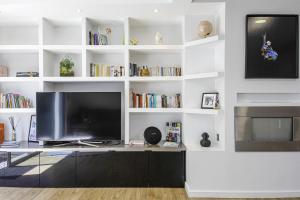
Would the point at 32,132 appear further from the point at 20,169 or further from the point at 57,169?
the point at 57,169

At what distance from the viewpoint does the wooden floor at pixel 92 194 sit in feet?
9.23

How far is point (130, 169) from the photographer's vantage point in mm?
3059

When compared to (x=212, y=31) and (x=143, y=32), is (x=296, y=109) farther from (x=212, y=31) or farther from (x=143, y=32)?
(x=143, y=32)

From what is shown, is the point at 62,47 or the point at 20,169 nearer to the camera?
the point at 20,169

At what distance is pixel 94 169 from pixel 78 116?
80 cm

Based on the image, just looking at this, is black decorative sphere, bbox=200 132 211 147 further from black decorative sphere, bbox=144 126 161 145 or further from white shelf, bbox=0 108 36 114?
white shelf, bbox=0 108 36 114

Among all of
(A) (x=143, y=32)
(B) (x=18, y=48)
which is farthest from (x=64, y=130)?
(A) (x=143, y=32)

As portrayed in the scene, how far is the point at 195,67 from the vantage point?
326 centimetres

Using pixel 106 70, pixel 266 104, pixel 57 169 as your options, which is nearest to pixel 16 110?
pixel 57 169

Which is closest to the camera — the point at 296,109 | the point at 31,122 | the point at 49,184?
the point at 296,109

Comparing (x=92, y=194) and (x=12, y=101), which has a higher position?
(x=12, y=101)

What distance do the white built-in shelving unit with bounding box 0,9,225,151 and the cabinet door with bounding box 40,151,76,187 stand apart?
792 mm

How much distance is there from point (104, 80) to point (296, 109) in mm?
2648

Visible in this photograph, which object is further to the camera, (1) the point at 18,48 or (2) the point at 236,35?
(1) the point at 18,48
